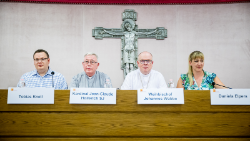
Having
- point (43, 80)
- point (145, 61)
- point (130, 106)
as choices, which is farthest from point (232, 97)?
point (43, 80)

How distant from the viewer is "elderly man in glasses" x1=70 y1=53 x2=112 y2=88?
2.01 metres

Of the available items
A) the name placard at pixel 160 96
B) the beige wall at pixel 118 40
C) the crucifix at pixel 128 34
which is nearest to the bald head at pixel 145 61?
the name placard at pixel 160 96

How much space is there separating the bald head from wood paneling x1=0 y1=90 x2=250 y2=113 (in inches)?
34.3

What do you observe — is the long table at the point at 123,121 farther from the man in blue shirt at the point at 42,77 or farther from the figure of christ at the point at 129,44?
the figure of christ at the point at 129,44

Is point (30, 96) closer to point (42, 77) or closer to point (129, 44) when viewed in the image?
point (42, 77)

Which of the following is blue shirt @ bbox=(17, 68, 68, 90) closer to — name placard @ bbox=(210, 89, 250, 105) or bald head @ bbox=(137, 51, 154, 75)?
bald head @ bbox=(137, 51, 154, 75)

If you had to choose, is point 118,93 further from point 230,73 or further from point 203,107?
point 230,73

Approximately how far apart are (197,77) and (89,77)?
1.32 meters

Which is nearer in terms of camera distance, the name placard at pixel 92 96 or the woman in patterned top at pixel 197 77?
the name placard at pixel 92 96

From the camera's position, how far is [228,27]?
3.33m

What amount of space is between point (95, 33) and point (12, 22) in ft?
5.34

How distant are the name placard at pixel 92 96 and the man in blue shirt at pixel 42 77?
0.88 meters

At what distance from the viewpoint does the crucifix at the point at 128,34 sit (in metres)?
3.28

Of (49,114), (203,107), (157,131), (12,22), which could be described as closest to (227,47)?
(203,107)
